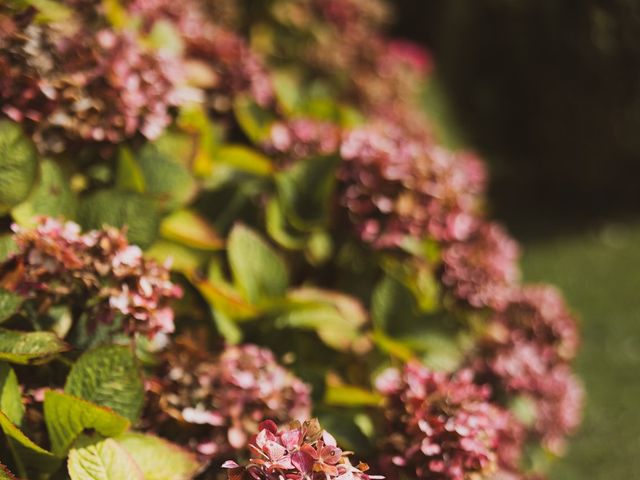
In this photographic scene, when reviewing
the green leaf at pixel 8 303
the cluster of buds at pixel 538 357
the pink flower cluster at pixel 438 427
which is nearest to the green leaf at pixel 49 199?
the green leaf at pixel 8 303

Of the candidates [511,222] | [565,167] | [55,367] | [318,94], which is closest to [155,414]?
[55,367]

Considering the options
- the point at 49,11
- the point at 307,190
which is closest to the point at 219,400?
the point at 307,190

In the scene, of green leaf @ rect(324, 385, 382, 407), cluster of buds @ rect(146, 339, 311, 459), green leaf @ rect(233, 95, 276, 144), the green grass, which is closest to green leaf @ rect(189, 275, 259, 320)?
cluster of buds @ rect(146, 339, 311, 459)

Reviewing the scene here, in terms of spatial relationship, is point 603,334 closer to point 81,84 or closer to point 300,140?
point 300,140

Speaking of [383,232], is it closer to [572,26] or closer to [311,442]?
[311,442]

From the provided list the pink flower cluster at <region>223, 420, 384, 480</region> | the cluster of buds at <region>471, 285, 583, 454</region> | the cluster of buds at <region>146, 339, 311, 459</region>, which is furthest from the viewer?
the cluster of buds at <region>471, 285, 583, 454</region>

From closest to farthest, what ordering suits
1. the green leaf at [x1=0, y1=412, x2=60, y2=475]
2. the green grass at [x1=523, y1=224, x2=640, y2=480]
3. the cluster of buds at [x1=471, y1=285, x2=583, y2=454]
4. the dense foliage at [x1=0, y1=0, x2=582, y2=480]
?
1. the green leaf at [x1=0, y1=412, x2=60, y2=475]
2. the dense foliage at [x1=0, y1=0, x2=582, y2=480]
3. the cluster of buds at [x1=471, y1=285, x2=583, y2=454]
4. the green grass at [x1=523, y1=224, x2=640, y2=480]

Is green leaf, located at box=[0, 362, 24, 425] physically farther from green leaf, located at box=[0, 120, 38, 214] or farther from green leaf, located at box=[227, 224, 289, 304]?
green leaf, located at box=[227, 224, 289, 304]
